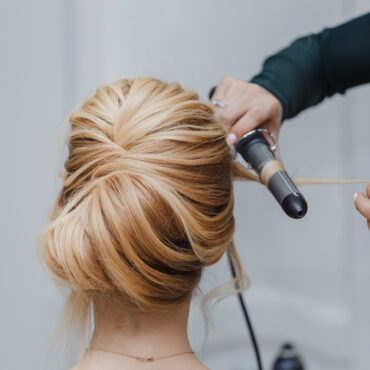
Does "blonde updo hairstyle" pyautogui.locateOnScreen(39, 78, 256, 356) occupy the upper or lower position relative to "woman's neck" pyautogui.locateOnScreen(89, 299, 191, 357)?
upper

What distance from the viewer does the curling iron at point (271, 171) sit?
75cm

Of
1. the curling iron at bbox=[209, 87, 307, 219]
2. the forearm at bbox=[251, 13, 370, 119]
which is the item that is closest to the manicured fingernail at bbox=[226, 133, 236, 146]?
the curling iron at bbox=[209, 87, 307, 219]

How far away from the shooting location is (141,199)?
68 cm

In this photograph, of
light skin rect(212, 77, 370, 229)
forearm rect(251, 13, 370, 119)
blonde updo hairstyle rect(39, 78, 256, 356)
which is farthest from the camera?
forearm rect(251, 13, 370, 119)

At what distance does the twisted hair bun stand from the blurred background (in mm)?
184

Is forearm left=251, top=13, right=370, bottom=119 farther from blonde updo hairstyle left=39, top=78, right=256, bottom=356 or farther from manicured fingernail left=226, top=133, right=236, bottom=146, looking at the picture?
blonde updo hairstyle left=39, top=78, right=256, bottom=356

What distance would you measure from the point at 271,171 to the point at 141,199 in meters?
0.23

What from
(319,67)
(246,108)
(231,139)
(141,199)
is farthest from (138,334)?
(319,67)

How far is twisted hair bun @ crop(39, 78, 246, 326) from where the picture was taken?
2.24ft

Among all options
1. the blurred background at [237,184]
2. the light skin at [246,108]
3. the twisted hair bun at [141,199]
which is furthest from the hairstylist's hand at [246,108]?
the blurred background at [237,184]

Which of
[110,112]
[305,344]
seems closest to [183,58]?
[110,112]

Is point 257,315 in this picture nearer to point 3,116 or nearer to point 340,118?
point 340,118

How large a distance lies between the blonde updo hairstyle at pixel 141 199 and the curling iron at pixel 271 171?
0.22ft

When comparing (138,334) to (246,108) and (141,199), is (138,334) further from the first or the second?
(246,108)
